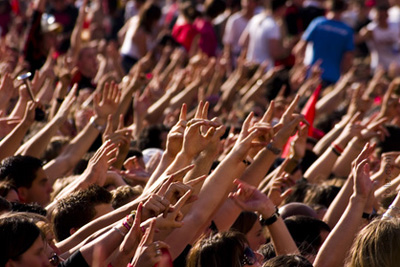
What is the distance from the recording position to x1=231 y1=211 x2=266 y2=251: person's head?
5.44 m

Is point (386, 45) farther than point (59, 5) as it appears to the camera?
No

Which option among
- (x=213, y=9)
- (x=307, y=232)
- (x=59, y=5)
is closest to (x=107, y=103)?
(x=307, y=232)

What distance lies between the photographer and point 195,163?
5000 millimetres

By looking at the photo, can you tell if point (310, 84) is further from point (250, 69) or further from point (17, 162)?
point (17, 162)

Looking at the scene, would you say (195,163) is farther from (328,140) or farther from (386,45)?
(386,45)

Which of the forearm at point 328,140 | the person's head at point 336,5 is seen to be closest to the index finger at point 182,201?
the forearm at point 328,140

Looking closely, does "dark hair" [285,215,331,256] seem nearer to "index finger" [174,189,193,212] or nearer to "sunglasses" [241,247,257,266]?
"sunglasses" [241,247,257,266]

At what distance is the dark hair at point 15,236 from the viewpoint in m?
3.71

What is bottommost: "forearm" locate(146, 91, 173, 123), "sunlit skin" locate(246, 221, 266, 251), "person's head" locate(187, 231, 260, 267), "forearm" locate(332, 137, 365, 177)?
"forearm" locate(146, 91, 173, 123)

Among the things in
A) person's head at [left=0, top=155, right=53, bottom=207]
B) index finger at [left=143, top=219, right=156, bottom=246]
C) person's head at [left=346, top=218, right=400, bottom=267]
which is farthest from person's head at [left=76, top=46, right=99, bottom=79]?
person's head at [left=346, top=218, right=400, bottom=267]

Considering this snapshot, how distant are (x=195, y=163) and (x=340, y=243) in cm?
93

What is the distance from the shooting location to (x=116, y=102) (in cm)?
683

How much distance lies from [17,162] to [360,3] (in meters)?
12.0

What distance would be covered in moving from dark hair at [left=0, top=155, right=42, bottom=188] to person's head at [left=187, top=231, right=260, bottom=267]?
1622 mm
